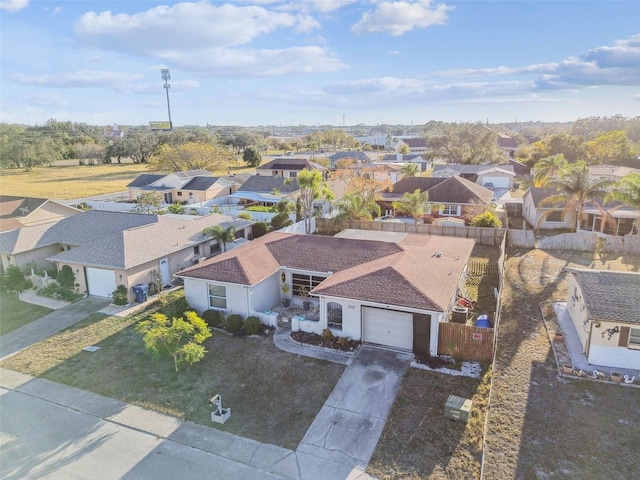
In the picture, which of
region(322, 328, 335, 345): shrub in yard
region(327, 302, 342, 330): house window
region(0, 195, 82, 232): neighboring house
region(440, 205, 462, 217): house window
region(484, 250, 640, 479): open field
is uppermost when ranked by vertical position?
region(0, 195, 82, 232): neighboring house

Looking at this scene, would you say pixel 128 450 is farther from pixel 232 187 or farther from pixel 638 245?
pixel 232 187

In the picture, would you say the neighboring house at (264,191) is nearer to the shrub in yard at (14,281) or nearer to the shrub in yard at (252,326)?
the shrub in yard at (14,281)

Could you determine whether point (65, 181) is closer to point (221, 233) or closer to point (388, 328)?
point (221, 233)

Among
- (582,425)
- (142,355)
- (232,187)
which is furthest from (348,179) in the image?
(582,425)

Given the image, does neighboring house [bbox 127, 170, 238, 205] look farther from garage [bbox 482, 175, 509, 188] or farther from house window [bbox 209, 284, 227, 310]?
house window [bbox 209, 284, 227, 310]

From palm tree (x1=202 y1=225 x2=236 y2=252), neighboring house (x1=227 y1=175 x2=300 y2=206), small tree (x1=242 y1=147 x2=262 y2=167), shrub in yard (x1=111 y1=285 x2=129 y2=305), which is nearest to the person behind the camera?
shrub in yard (x1=111 y1=285 x2=129 y2=305)

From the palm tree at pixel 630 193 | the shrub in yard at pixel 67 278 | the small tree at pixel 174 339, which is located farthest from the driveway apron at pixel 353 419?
the palm tree at pixel 630 193

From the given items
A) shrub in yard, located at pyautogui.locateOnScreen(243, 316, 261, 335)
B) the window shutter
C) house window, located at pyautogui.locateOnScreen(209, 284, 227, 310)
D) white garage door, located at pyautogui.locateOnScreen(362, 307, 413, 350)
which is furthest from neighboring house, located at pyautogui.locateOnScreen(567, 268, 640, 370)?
house window, located at pyautogui.locateOnScreen(209, 284, 227, 310)
